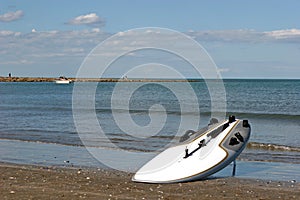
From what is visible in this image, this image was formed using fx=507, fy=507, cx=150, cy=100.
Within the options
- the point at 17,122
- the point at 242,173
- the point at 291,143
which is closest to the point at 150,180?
the point at 242,173

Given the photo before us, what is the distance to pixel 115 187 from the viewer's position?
32.9 ft

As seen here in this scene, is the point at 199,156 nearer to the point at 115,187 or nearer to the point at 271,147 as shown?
the point at 115,187

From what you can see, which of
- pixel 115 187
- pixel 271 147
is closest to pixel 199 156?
pixel 115 187

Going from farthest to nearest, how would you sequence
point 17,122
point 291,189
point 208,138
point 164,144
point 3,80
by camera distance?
point 3,80, point 17,122, point 164,144, point 208,138, point 291,189

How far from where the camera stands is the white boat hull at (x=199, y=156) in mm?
10797

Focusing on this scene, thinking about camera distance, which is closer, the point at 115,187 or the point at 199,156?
the point at 115,187

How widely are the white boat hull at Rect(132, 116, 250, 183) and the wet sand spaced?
9.4 inches

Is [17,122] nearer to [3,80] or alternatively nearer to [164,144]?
[164,144]

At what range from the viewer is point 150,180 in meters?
10.6

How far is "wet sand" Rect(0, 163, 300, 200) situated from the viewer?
30.1 ft

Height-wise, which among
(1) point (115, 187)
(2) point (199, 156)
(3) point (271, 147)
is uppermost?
(2) point (199, 156)

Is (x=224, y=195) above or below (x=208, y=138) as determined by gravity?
below

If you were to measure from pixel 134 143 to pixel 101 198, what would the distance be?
30.7ft

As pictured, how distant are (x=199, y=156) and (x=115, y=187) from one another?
7.57ft
